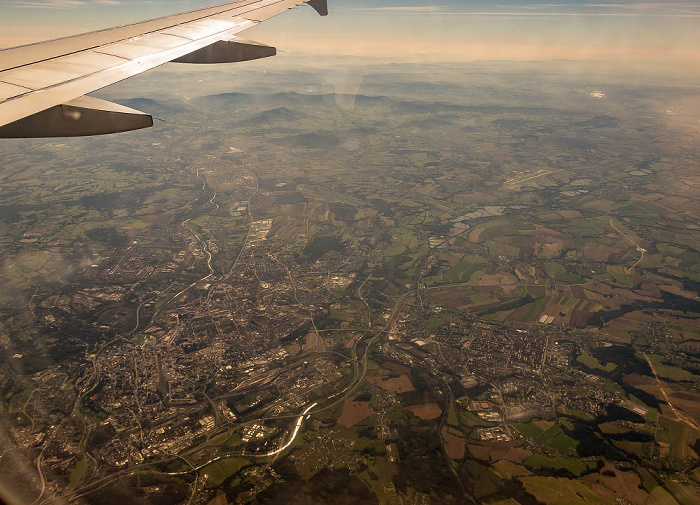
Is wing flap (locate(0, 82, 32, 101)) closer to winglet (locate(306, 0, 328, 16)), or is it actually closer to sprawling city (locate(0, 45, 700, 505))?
sprawling city (locate(0, 45, 700, 505))

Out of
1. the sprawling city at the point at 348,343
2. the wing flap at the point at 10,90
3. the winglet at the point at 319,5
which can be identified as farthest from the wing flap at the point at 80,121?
the winglet at the point at 319,5

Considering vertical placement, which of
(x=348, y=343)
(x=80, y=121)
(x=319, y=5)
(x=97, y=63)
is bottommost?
(x=348, y=343)

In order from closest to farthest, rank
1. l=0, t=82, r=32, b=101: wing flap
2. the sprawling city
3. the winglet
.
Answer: l=0, t=82, r=32, b=101: wing flap
the winglet
the sprawling city

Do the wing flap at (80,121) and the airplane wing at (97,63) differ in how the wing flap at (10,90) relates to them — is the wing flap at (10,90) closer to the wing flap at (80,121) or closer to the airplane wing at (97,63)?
the airplane wing at (97,63)

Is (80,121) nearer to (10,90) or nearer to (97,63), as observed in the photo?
(10,90)

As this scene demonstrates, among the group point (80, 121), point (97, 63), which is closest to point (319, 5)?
point (97, 63)

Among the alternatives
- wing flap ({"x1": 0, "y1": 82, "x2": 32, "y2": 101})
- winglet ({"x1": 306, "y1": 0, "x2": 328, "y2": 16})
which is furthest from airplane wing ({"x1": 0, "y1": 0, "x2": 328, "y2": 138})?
winglet ({"x1": 306, "y1": 0, "x2": 328, "y2": 16})

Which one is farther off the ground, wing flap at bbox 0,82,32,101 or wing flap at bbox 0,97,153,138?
wing flap at bbox 0,82,32,101

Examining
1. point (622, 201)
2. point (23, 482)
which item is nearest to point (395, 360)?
point (23, 482)
